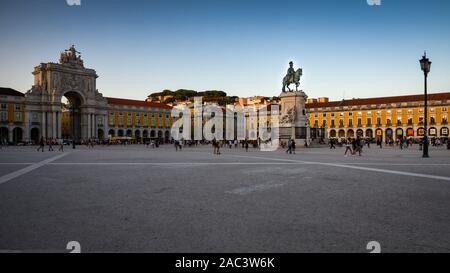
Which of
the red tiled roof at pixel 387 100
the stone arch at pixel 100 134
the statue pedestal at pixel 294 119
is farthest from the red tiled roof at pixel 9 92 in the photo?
the red tiled roof at pixel 387 100

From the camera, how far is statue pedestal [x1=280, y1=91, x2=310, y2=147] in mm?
36969

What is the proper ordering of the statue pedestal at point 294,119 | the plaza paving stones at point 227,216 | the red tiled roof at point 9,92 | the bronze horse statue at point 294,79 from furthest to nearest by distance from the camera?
1. the red tiled roof at point 9,92
2. the bronze horse statue at point 294,79
3. the statue pedestal at point 294,119
4. the plaza paving stones at point 227,216

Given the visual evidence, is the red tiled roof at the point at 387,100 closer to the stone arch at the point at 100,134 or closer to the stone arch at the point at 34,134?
the stone arch at the point at 100,134

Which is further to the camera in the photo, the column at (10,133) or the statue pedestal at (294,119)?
the column at (10,133)

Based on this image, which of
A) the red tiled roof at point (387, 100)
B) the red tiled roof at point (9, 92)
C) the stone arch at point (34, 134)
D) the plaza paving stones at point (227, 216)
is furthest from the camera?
the red tiled roof at point (387, 100)

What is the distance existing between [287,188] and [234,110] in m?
84.2

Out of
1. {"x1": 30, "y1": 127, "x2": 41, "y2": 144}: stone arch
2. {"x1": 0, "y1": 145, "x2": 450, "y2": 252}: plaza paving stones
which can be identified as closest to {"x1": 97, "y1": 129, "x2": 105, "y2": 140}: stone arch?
{"x1": 30, "y1": 127, "x2": 41, "y2": 144}: stone arch

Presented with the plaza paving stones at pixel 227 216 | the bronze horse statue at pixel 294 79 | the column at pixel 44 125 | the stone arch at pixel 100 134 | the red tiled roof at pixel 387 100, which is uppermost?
the red tiled roof at pixel 387 100

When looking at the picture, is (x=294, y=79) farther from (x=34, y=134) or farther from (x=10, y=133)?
(x=34, y=134)

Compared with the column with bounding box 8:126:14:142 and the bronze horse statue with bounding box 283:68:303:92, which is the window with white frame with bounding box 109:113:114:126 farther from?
the bronze horse statue with bounding box 283:68:303:92

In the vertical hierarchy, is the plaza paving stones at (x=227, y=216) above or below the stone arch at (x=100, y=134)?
below

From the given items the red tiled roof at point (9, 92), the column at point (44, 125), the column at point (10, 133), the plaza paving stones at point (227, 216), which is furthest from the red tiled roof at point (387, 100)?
the plaza paving stones at point (227, 216)

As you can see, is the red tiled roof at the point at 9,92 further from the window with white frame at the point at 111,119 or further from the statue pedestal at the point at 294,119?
the statue pedestal at the point at 294,119

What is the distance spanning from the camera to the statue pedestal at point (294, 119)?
37.0 metres
